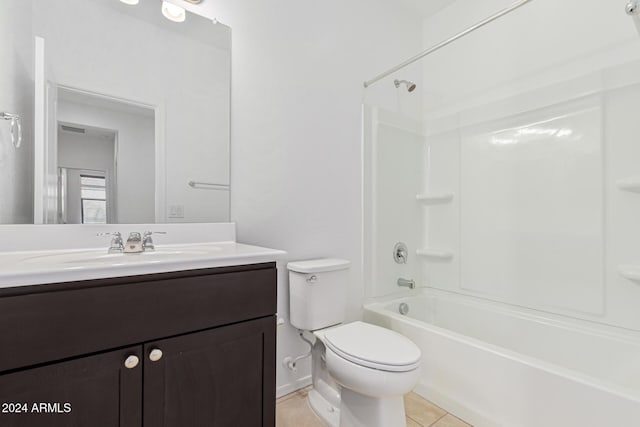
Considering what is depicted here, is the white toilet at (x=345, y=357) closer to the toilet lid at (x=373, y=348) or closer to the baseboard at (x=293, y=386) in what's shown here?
the toilet lid at (x=373, y=348)

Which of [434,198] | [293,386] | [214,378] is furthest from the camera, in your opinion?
[434,198]

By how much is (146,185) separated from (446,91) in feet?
7.16

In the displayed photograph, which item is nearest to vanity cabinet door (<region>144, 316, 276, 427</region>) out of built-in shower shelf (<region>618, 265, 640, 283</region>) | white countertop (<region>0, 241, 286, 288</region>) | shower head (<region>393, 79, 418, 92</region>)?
white countertop (<region>0, 241, 286, 288</region>)

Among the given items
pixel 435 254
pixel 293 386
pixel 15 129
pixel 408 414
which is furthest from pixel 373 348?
pixel 15 129

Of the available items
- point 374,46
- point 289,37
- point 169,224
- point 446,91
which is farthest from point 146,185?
point 446,91

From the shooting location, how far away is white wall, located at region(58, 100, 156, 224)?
131 centimetres

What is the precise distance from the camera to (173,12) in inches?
56.5

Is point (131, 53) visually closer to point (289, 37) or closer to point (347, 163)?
point (289, 37)

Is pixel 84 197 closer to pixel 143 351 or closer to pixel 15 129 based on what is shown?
pixel 15 129

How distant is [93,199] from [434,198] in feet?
6.96

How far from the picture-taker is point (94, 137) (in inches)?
50.1

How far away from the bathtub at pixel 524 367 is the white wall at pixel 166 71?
1353 millimetres

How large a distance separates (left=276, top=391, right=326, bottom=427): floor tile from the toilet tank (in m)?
0.41

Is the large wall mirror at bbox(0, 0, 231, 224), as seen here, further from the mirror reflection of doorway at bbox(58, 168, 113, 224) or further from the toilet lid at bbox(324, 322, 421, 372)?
the toilet lid at bbox(324, 322, 421, 372)
